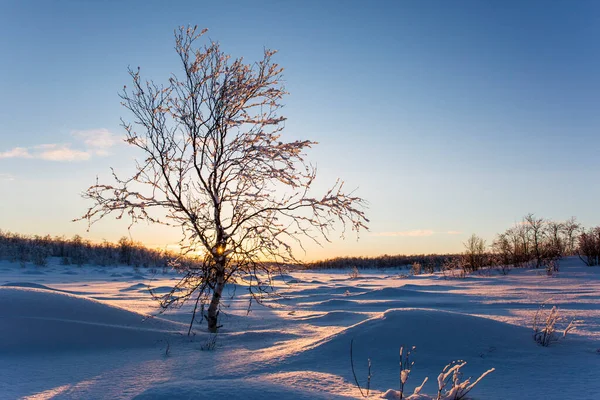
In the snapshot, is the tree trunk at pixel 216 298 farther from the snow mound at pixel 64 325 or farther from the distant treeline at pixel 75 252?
the distant treeline at pixel 75 252

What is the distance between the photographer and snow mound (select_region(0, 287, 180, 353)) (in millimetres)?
4094

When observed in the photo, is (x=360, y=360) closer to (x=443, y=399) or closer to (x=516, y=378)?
(x=443, y=399)

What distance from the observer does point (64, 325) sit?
172 inches

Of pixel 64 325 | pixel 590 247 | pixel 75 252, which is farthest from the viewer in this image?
pixel 75 252

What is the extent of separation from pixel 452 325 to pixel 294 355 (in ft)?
4.90

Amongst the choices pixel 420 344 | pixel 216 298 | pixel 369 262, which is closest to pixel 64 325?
pixel 216 298

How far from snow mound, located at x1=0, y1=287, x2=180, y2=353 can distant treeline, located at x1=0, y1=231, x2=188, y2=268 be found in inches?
590

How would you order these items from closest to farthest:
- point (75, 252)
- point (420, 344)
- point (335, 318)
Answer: point (420, 344)
point (335, 318)
point (75, 252)

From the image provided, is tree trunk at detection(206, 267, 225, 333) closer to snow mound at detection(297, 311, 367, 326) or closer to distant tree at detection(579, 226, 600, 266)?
snow mound at detection(297, 311, 367, 326)

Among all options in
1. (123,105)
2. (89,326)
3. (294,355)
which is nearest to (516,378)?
(294,355)

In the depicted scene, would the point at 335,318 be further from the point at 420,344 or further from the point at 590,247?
the point at 590,247

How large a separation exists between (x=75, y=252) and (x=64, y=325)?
813 inches

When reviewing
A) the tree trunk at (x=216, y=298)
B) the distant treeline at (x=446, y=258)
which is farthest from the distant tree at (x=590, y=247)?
the tree trunk at (x=216, y=298)

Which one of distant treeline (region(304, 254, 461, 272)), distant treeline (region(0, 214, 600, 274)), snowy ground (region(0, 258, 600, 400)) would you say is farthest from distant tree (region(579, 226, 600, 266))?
distant treeline (region(304, 254, 461, 272))
